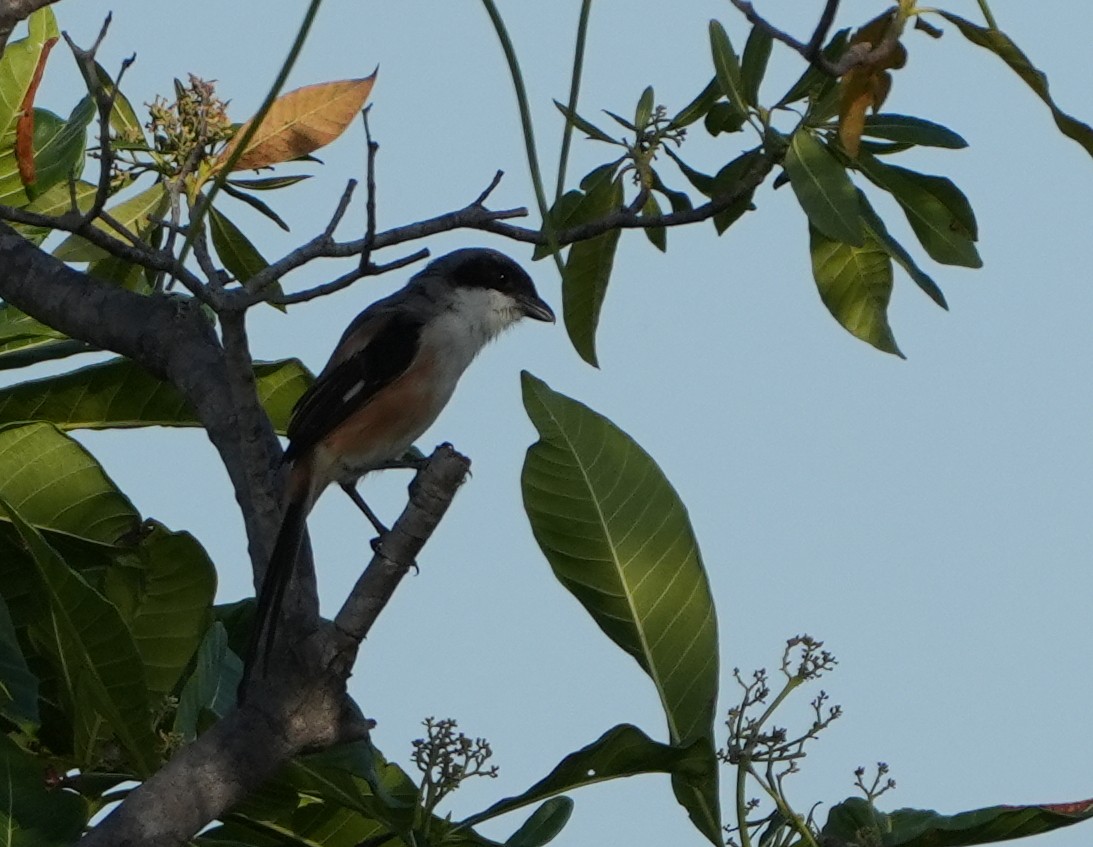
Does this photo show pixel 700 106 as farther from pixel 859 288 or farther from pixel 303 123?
pixel 303 123

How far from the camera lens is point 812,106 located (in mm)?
2973

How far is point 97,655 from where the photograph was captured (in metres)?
2.96

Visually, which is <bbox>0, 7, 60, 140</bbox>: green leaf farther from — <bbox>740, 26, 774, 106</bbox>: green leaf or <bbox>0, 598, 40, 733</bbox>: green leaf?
<bbox>740, 26, 774, 106</bbox>: green leaf

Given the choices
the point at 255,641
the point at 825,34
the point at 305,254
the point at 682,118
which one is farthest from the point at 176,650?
the point at 825,34

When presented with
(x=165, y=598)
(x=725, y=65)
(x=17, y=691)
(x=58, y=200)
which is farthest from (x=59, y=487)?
(x=725, y=65)

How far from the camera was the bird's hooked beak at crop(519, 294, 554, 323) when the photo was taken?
611 centimetres

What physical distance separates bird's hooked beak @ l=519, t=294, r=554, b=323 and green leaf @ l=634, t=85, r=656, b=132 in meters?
→ 2.79

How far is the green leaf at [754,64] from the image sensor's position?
2961 millimetres

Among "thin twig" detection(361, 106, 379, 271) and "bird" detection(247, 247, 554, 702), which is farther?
"bird" detection(247, 247, 554, 702)

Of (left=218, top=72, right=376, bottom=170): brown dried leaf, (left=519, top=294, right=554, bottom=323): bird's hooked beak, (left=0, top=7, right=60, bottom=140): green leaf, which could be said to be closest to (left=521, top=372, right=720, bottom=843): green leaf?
→ (left=218, top=72, right=376, bottom=170): brown dried leaf

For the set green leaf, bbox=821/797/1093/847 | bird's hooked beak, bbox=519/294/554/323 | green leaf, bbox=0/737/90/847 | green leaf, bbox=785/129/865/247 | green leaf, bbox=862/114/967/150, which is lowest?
green leaf, bbox=821/797/1093/847

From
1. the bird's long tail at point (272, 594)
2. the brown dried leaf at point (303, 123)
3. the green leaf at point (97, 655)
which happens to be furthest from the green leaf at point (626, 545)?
the brown dried leaf at point (303, 123)

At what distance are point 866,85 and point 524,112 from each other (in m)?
0.63

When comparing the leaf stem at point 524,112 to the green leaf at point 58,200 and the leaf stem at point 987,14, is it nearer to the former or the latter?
the leaf stem at point 987,14
